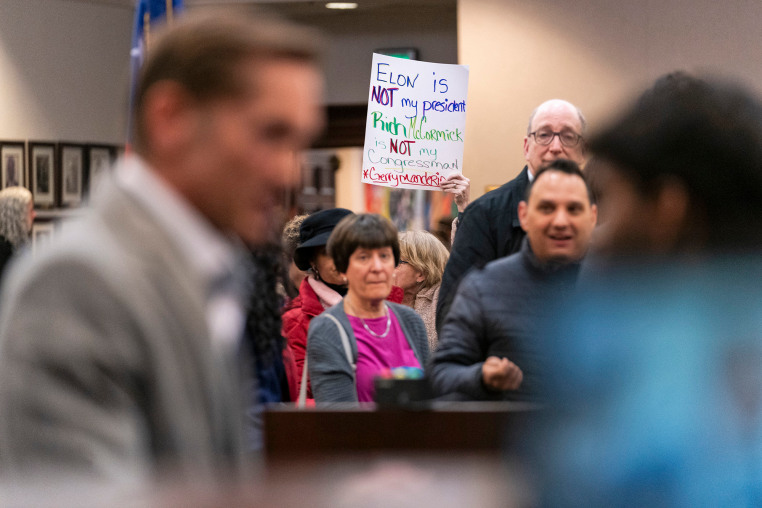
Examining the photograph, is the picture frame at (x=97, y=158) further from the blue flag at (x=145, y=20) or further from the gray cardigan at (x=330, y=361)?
the gray cardigan at (x=330, y=361)

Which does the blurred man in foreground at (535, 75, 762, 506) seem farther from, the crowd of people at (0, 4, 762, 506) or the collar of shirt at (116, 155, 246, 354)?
the collar of shirt at (116, 155, 246, 354)

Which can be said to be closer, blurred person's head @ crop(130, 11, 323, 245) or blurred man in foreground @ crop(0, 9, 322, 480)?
blurred man in foreground @ crop(0, 9, 322, 480)

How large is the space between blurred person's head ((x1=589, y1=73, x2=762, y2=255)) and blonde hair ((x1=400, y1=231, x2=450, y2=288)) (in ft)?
10.4

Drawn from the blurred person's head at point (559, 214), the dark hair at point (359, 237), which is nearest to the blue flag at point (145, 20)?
the dark hair at point (359, 237)

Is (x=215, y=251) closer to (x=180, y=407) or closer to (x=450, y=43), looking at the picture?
(x=180, y=407)

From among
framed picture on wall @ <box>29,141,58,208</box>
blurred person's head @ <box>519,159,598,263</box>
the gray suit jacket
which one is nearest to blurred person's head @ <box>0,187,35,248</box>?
framed picture on wall @ <box>29,141,58,208</box>

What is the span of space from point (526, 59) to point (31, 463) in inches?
257

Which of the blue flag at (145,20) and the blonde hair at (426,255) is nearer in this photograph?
the blue flag at (145,20)

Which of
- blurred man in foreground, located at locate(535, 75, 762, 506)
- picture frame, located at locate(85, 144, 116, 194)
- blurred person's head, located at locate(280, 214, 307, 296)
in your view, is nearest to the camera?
blurred man in foreground, located at locate(535, 75, 762, 506)

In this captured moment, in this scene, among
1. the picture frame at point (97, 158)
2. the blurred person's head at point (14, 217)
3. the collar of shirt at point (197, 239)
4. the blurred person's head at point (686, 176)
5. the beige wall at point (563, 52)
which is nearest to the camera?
the collar of shirt at point (197, 239)

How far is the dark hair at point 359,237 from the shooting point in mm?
3184

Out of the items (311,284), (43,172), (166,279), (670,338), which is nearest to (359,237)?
(311,284)

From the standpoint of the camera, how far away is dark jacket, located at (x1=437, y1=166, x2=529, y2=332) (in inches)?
125

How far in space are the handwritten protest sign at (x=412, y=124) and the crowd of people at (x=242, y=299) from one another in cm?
321
